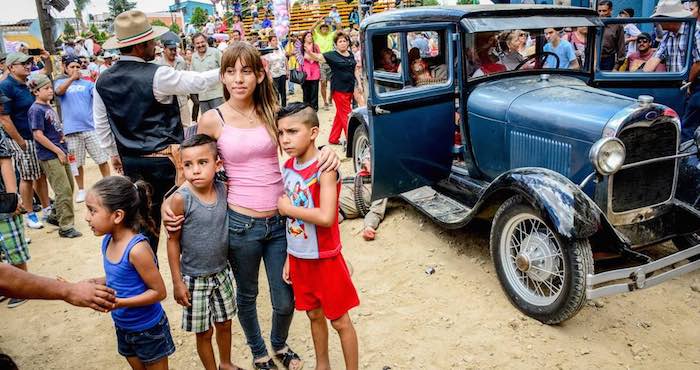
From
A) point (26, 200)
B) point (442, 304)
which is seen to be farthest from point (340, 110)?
point (442, 304)

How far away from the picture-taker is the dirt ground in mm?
2924

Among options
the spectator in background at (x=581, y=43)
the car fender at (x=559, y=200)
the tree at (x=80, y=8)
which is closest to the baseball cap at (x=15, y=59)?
the car fender at (x=559, y=200)

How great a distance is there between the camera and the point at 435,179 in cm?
450

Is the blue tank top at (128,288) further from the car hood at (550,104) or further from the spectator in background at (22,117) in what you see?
the spectator in background at (22,117)

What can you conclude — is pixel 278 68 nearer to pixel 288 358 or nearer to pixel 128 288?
pixel 288 358

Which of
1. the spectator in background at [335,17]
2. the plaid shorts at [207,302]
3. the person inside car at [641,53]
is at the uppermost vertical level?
the spectator in background at [335,17]

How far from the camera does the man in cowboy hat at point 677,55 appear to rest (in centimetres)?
443

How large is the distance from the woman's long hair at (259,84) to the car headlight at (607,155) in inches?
75.0

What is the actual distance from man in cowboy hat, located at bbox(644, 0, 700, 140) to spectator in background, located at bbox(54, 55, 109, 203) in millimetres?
6171

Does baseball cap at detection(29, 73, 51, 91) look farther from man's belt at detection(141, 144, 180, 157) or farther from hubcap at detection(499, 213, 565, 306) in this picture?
hubcap at detection(499, 213, 565, 306)

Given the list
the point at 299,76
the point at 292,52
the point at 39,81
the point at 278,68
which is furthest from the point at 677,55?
the point at 292,52

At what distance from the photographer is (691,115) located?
4953 mm

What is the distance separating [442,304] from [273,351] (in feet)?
4.17

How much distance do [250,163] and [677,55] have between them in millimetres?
4263
